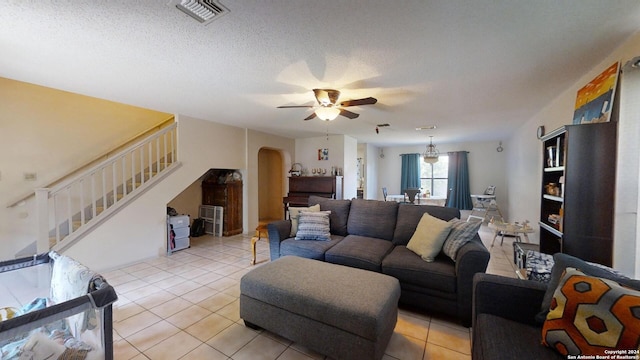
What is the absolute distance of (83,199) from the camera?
10.3ft

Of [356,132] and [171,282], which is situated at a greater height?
[356,132]

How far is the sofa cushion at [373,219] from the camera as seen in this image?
9.91ft

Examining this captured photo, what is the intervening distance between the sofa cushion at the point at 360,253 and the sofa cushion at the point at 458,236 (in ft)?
2.00

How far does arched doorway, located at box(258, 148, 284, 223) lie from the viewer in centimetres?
722

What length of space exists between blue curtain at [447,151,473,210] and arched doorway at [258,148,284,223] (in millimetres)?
5338

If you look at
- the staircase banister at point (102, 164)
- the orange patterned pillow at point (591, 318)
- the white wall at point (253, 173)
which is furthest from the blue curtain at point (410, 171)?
the orange patterned pillow at point (591, 318)

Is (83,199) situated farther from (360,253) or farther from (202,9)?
(360,253)

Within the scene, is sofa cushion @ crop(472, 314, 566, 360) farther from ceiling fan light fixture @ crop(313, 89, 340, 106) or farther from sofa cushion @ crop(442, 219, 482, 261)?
ceiling fan light fixture @ crop(313, 89, 340, 106)

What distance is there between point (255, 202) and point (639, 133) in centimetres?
544

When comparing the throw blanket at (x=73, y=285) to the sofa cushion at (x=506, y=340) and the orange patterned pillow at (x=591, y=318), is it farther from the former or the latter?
the orange patterned pillow at (x=591, y=318)

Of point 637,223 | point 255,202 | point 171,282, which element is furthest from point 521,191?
point 171,282

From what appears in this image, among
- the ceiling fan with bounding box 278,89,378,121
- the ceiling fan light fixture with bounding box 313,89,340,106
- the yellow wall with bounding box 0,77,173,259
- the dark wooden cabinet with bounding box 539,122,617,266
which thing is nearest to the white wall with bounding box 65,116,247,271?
the yellow wall with bounding box 0,77,173,259

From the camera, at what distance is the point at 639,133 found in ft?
5.43

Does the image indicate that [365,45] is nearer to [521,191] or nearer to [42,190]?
[42,190]
